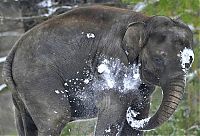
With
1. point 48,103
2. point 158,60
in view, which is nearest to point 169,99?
point 158,60

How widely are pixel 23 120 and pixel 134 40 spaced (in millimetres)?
1182

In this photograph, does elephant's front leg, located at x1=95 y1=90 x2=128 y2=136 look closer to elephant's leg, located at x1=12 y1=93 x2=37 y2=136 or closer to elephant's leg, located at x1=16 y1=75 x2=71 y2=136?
elephant's leg, located at x1=16 y1=75 x2=71 y2=136

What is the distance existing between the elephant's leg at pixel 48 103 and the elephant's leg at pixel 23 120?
0.25 m

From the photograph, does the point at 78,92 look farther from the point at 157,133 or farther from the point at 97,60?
the point at 157,133

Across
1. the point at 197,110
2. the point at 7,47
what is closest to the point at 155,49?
the point at 197,110

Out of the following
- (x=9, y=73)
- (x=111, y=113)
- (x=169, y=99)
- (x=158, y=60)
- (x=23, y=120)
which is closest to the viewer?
(x=169, y=99)

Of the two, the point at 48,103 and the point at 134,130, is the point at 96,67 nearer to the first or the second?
the point at 48,103

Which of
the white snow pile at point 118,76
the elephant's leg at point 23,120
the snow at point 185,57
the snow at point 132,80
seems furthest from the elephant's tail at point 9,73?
the snow at point 185,57

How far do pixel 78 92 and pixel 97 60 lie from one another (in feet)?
0.95

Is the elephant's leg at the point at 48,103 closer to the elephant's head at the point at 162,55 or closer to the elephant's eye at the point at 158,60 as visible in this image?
the elephant's head at the point at 162,55

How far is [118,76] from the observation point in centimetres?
469

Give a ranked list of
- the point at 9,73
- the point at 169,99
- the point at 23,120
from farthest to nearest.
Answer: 1. the point at 23,120
2. the point at 9,73
3. the point at 169,99

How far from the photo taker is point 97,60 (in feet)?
15.6

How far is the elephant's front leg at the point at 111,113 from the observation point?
464 centimetres
